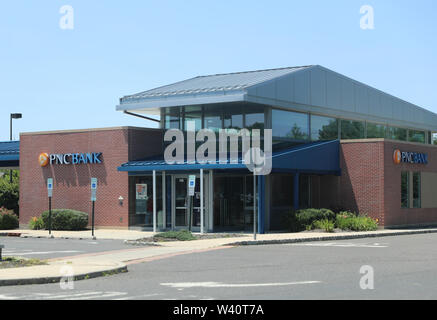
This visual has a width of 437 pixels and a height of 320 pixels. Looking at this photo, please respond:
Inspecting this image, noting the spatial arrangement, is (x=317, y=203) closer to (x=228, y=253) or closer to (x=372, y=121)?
(x=372, y=121)

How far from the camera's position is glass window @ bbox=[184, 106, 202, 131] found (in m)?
33.0

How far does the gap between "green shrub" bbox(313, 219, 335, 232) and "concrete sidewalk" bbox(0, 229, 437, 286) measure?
763 mm

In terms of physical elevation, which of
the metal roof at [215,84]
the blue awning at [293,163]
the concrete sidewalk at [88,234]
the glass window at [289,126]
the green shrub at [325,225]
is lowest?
the concrete sidewalk at [88,234]

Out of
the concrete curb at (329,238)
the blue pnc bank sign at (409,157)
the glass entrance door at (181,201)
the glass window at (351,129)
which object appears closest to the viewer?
the concrete curb at (329,238)

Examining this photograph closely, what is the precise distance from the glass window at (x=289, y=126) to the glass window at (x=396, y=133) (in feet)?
28.9

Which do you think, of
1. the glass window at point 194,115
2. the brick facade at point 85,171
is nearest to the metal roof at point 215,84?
the glass window at point 194,115

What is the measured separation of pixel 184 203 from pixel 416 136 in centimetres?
1961

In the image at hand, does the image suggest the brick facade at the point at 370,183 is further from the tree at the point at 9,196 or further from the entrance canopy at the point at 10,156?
the tree at the point at 9,196

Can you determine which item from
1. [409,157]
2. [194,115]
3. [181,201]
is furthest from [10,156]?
[409,157]

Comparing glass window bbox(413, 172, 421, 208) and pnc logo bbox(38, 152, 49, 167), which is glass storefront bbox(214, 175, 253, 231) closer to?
glass window bbox(413, 172, 421, 208)

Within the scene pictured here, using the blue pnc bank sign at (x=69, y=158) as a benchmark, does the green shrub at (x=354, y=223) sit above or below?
below

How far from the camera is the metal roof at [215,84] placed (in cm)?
3161

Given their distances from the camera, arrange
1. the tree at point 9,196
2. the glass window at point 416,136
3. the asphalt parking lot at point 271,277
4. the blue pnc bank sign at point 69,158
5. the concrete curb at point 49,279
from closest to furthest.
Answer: the asphalt parking lot at point 271,277
the concrete curb at point 49,279
the blue pnc bank sign at point 69,158
the tree at point 9,196
the glass window at point 416,136

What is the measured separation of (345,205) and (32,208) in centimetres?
1547
